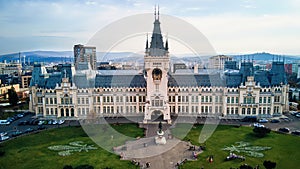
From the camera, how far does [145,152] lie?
46.2 meters

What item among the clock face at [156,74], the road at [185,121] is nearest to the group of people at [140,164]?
the road at [185,121]

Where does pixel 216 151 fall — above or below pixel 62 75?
below

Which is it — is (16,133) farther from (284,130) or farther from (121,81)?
(284,130)

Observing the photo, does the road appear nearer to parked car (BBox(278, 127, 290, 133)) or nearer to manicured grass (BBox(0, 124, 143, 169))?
parked car (BBox(278, 127, 290, 133))

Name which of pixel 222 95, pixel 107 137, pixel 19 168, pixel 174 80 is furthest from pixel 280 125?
pixel 19 168

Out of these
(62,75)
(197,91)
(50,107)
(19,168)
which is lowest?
(19,168)

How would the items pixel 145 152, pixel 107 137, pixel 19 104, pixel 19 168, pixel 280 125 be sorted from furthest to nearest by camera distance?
pixel 19 104 < pixel 280 125 < pixel 107 137 < pixel 145 152 < pixel 19 168

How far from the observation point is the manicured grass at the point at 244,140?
4084cm

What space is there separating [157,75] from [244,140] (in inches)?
1117

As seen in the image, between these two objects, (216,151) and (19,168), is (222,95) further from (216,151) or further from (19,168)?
(19,168)

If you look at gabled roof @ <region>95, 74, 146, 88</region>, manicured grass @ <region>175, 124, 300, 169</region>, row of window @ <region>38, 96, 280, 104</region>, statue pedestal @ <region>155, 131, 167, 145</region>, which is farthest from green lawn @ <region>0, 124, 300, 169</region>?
gabled roof @ <region>95, 74, 146, 88</region>

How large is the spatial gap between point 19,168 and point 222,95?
2134 inches

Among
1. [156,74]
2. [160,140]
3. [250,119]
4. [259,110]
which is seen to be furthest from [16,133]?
[259,110]

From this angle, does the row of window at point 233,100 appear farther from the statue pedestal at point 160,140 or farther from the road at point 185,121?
the statue pedestal at point 160,140
